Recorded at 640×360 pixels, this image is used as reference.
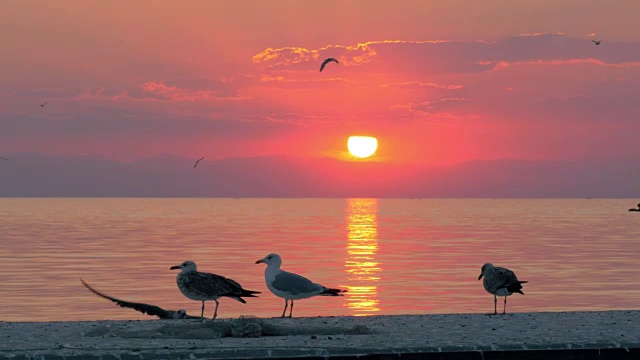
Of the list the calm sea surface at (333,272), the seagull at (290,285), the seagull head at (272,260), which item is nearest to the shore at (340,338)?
the seagull at (290,285)

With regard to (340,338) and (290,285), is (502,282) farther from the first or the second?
(340,338)

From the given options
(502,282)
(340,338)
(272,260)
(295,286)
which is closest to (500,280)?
(502,282)

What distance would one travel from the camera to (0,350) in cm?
1426

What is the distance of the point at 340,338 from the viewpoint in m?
16.0

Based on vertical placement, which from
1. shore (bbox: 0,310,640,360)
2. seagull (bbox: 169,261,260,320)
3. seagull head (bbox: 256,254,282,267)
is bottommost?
shore (bbox: 0,310,640,360)

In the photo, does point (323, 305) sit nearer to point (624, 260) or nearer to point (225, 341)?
point (225, 341)

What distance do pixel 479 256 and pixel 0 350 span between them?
50673 mm

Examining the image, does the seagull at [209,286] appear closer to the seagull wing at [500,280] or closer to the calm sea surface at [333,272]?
the seagull wing at [500,280]

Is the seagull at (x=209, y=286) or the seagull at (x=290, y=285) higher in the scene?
the seagull at (x=290, y=285)

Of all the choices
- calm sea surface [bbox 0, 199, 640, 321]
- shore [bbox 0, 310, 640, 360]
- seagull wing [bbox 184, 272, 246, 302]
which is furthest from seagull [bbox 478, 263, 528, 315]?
calm sea surface [bbox 0, 199, 640, 321]

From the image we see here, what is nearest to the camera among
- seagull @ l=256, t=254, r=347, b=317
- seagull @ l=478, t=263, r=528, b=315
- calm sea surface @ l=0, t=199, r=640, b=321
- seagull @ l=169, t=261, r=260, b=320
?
seagull @ l=169, t=261, r=260, b=320

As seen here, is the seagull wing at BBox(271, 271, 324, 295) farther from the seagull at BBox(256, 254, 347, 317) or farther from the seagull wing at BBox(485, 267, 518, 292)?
the seagull wing at BBox(485, 267, 518, 292)

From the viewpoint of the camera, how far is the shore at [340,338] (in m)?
14.3

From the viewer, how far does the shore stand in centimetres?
1433
